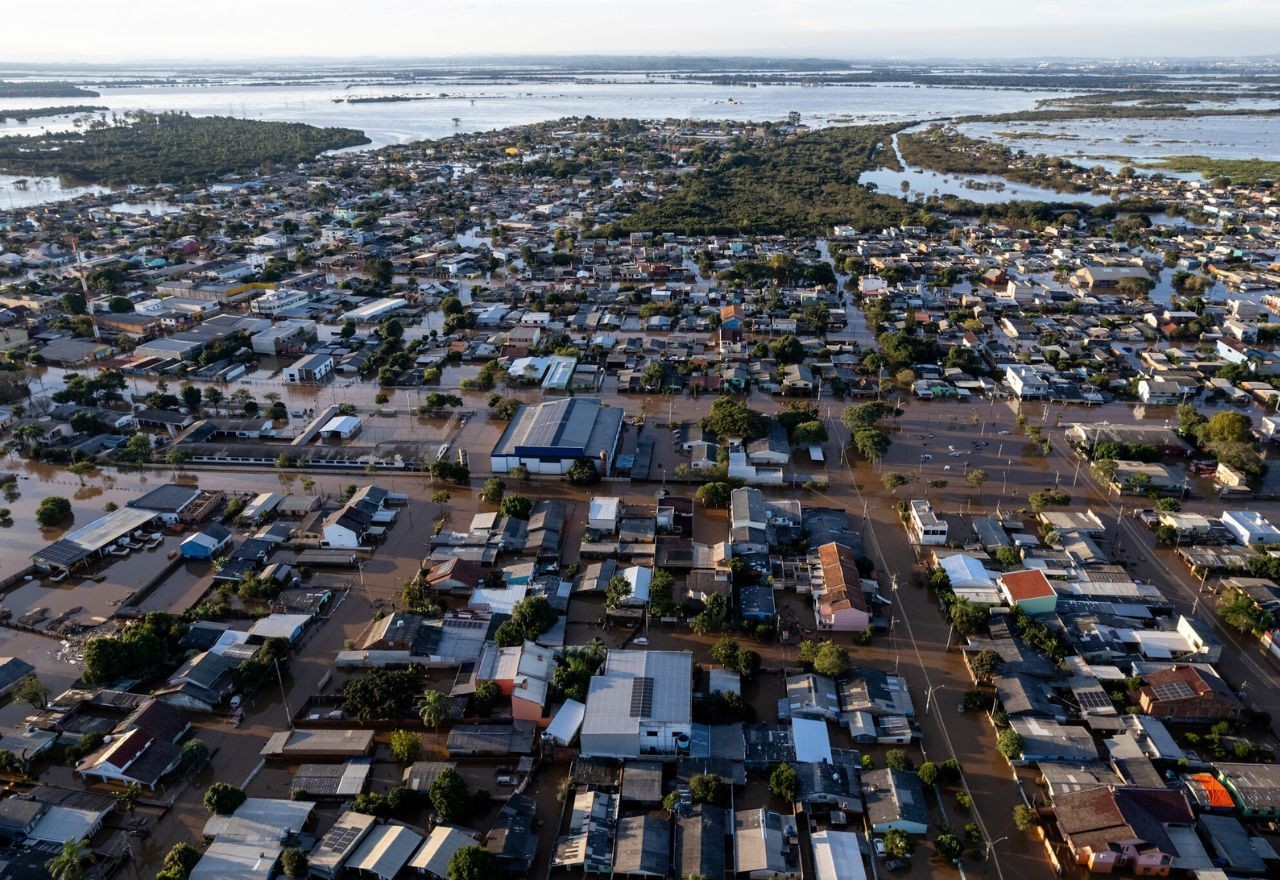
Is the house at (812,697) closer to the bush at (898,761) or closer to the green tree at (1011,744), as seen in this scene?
the bush at (898,761)

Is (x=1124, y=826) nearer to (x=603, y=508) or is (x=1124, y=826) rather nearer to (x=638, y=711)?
(x=638, y=711)

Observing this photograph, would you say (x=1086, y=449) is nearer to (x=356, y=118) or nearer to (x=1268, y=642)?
(x=1268, y=642)

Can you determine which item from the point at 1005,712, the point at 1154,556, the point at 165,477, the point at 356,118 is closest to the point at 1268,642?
the point at 1154,556

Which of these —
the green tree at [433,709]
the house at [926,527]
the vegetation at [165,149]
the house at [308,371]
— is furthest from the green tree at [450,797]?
the vegetation at [165,149]

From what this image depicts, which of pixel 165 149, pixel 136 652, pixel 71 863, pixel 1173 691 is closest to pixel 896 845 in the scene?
pixel 1173 691

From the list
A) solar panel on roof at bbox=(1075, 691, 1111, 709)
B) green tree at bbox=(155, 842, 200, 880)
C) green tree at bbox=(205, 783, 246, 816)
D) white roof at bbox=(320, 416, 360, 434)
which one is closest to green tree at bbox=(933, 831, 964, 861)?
solar panel on roof at bbox=(1075, 691, 1111, 709)

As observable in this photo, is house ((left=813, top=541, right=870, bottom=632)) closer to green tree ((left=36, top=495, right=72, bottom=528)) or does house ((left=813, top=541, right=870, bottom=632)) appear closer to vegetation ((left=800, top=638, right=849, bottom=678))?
vegetation ((left=800, top=638, right=849, bottom=678))
